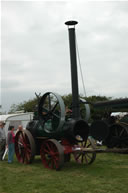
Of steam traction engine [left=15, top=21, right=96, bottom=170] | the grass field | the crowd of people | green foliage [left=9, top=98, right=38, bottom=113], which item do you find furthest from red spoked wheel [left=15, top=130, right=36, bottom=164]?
green foliage [left=9, top=98, right=38, bottom=113]

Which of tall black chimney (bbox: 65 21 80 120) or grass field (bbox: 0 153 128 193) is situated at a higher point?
tall black chimney (bbox: 65 21 80 120)

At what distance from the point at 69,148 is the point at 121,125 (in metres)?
3.16

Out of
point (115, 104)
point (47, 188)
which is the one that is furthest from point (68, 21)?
point (47, 188)

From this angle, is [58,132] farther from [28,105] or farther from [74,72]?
[28,105]

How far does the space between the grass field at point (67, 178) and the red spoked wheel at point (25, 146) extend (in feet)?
0.93

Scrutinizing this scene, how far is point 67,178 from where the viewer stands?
5.82m

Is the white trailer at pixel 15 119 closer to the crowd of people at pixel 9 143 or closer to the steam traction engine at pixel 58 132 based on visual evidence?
the crowd of people at pixel 9 143

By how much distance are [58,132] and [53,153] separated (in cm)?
53

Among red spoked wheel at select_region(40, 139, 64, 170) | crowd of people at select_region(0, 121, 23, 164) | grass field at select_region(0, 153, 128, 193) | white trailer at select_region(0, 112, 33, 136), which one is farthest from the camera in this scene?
white trailer at select_region(0, 112, 33, 136)

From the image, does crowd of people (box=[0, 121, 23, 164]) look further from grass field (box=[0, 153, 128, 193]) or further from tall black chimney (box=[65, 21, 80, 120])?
tall black chimney (box=[65, 21, 80, 120])

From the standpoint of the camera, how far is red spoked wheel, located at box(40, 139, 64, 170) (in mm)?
6500

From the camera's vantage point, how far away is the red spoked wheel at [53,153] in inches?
256

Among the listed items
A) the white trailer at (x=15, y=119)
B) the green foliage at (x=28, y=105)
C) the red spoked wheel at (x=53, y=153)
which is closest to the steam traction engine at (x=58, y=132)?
the red spoked wheel at (x=53, y=153)

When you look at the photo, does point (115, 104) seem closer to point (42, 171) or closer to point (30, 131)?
point (42, 171)
